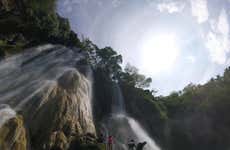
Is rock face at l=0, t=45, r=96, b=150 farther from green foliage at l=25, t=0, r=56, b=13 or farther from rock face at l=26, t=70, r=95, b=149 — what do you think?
green foliage at l=25, t=0, r=56, b=13

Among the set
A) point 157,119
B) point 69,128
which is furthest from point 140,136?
point 69,128

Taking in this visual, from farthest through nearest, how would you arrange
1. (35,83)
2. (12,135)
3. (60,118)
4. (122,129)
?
1. (122,129)
2. (35,83)
3. (60,118)
4. (12,135)

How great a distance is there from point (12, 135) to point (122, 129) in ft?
71.0

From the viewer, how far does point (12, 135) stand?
55.3 ft

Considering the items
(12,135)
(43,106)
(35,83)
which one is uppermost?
(35,83)

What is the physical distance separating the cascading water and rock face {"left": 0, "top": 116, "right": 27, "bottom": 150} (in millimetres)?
15588

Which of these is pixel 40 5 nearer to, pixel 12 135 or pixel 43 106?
pixel 43 106

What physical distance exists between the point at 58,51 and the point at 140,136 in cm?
1992

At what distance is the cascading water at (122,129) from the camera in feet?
114

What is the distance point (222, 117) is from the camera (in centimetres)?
5172

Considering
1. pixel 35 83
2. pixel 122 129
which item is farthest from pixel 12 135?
pixel 122 129

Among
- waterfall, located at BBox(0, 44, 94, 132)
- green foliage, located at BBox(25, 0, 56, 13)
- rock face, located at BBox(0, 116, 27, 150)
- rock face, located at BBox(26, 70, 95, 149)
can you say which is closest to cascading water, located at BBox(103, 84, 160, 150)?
waterfall, located at BBox(0, 44, 94, 132)

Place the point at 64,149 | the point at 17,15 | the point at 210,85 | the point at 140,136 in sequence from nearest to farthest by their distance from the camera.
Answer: the point at 64,149 → the point at 140,136 → the point at 17,15 → the point at 210,85

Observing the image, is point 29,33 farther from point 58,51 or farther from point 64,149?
point 64,149
